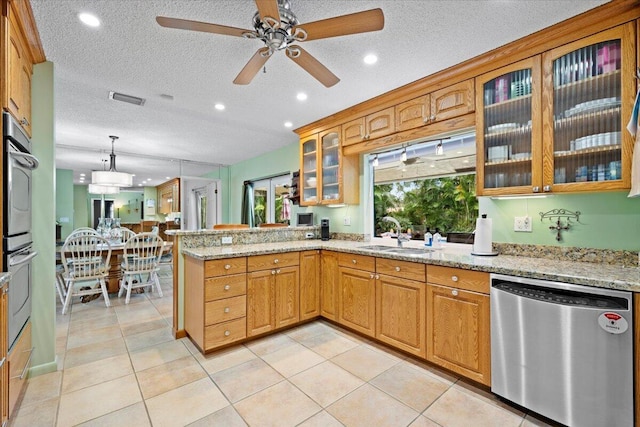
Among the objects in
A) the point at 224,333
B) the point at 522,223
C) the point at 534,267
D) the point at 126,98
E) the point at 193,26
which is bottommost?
the point at 224,333

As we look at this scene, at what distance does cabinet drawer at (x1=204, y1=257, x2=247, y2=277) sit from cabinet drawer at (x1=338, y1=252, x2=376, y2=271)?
0.95 meters

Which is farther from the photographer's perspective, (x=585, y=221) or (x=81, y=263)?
(x=81, y=263)

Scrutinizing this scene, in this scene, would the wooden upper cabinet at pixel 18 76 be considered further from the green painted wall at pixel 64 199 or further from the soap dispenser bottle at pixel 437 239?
the green painted wall at pixel 64 199

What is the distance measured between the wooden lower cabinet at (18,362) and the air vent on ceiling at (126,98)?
2.13 meters

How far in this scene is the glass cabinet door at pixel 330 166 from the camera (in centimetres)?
360

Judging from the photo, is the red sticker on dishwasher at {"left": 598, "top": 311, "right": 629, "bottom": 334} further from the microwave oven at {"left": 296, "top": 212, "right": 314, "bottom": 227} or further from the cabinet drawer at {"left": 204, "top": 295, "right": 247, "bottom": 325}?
the microwave oven at {"left": 296, "top": 212, "right": 314, "bottom": 227}

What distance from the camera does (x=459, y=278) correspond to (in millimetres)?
2029

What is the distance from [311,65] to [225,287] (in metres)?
1.87

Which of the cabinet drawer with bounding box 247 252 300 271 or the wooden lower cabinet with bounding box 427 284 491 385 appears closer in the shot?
the wooden lower cabinet with bounding box 427 284 491 385

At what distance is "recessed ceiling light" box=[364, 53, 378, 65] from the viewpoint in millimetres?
2215

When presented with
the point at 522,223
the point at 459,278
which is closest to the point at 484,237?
the point at 522,223

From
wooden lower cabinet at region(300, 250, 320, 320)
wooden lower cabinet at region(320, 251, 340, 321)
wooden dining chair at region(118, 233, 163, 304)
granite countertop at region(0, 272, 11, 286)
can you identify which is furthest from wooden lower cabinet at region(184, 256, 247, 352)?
wooden dining chair at region(118, 233, 163, 304)

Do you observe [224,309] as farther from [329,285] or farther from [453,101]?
[453,101]

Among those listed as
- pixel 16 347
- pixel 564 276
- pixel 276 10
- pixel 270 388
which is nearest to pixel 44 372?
pixel 16 347
